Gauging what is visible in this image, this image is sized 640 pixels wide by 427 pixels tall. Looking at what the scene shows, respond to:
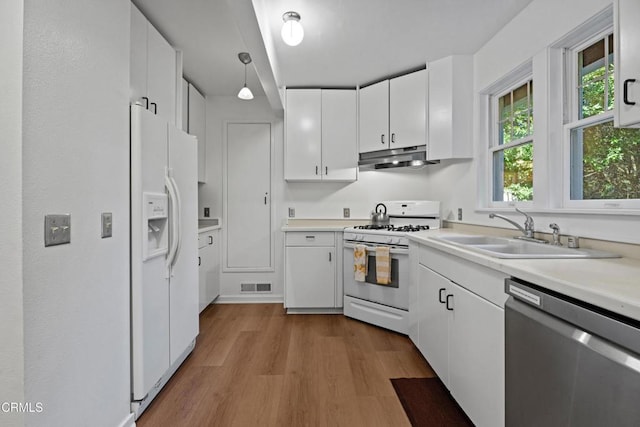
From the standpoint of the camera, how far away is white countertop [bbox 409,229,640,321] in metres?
0.82

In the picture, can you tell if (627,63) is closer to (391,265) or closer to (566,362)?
(566,362)

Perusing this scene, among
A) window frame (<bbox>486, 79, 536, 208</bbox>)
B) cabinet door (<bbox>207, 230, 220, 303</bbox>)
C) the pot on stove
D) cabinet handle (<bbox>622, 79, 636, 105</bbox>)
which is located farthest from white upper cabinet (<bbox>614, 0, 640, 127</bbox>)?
cabinet door (<bbox>207, 230, 220, 303</bbox>)

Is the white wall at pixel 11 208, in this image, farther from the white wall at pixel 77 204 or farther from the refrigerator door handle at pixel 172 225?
the refrigerator door handle at pixel 172 225

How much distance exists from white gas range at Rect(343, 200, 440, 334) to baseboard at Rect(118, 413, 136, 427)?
1996 millimetres

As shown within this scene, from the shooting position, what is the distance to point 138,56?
82.2 inches

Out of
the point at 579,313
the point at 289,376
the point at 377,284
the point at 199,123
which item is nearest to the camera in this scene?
the point at 579,313

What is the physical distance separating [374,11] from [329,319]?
2652 mm

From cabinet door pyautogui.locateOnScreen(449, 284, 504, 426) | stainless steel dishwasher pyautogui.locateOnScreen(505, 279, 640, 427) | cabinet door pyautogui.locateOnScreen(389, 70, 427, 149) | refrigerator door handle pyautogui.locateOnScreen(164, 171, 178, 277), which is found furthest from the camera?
cabinet door pyautogui.locateOnScreen(389, 70, 427, 149)

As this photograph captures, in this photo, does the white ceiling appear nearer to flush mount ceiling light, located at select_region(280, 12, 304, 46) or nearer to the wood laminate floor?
flush mount ceiling light, located at select_region(280, 12, 304, 46)

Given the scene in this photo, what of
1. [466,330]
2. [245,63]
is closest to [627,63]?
[466,330]

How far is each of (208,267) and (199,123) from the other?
63.5 inches

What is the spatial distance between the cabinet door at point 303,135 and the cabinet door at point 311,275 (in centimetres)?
87

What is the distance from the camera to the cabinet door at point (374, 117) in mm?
3357

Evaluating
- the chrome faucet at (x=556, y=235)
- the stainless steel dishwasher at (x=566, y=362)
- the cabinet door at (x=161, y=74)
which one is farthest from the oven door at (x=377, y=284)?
the cabinet door at (x=161, y=74)
